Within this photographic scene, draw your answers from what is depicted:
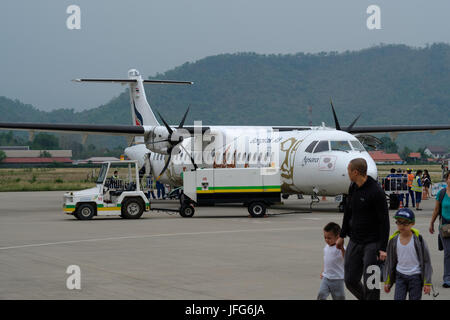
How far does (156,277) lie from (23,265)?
8.74 ft

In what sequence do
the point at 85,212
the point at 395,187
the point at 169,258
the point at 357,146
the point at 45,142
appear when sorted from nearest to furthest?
the point at 169,258, the point at 85,212, the point at 357,146, the point at 395,187, the point at 45,142

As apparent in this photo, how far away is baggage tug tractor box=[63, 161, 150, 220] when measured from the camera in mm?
20969

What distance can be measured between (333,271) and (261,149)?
18406 millimetres

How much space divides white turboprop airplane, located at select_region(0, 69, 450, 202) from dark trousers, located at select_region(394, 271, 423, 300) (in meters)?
13.8

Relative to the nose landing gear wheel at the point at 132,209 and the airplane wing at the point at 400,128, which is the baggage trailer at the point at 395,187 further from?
the nose landing gear wheel at the point at 132,209

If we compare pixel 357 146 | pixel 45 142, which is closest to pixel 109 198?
pixel 357 146

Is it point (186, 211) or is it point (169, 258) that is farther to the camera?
point (186, 211)

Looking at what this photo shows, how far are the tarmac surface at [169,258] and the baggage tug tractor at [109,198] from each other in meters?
0.33

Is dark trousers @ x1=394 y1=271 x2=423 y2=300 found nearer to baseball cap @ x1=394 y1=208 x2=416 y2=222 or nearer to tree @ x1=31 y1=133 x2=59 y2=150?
baseball cap @ x1=394 y1=208 x2=416 y2=222

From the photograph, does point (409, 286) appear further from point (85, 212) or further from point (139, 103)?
point (139, 103)

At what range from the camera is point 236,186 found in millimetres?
21859

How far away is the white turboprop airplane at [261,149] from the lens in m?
22.5

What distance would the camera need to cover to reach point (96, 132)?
28234 mm

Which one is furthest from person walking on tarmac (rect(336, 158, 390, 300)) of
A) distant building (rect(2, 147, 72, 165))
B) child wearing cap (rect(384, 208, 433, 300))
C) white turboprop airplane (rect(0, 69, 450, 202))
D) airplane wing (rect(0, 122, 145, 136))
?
distant building (rect(2, 147, 72, 165))
